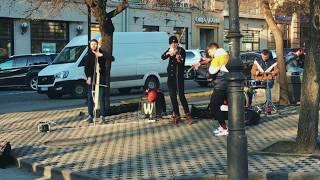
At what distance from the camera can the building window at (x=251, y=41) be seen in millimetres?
54625

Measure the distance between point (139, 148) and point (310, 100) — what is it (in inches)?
117

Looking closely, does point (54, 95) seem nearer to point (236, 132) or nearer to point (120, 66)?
point (120, 66)

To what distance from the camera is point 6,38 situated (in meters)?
36.1

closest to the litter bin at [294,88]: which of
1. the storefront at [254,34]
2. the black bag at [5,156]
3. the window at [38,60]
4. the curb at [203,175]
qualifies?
the curb at [203,175]

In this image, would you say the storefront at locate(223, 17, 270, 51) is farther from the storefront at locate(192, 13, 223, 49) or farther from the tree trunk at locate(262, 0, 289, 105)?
the tree trunk at locate(262, 0, 289, 105)

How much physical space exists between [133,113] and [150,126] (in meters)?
2.69

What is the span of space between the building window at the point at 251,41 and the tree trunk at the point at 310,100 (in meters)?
45.0

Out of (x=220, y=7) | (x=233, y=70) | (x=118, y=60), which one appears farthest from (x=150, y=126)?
(x=220, y=7)

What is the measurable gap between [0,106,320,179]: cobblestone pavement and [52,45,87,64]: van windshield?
818 cm

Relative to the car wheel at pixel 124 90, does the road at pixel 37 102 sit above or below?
below

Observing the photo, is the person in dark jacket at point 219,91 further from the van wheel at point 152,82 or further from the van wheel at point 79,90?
the van wheel at point 152,82

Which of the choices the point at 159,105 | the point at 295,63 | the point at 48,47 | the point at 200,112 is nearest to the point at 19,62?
the point at 48,47

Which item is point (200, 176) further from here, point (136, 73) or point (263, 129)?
point (136, 73)

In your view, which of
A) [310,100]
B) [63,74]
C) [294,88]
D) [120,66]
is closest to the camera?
[310,100]
